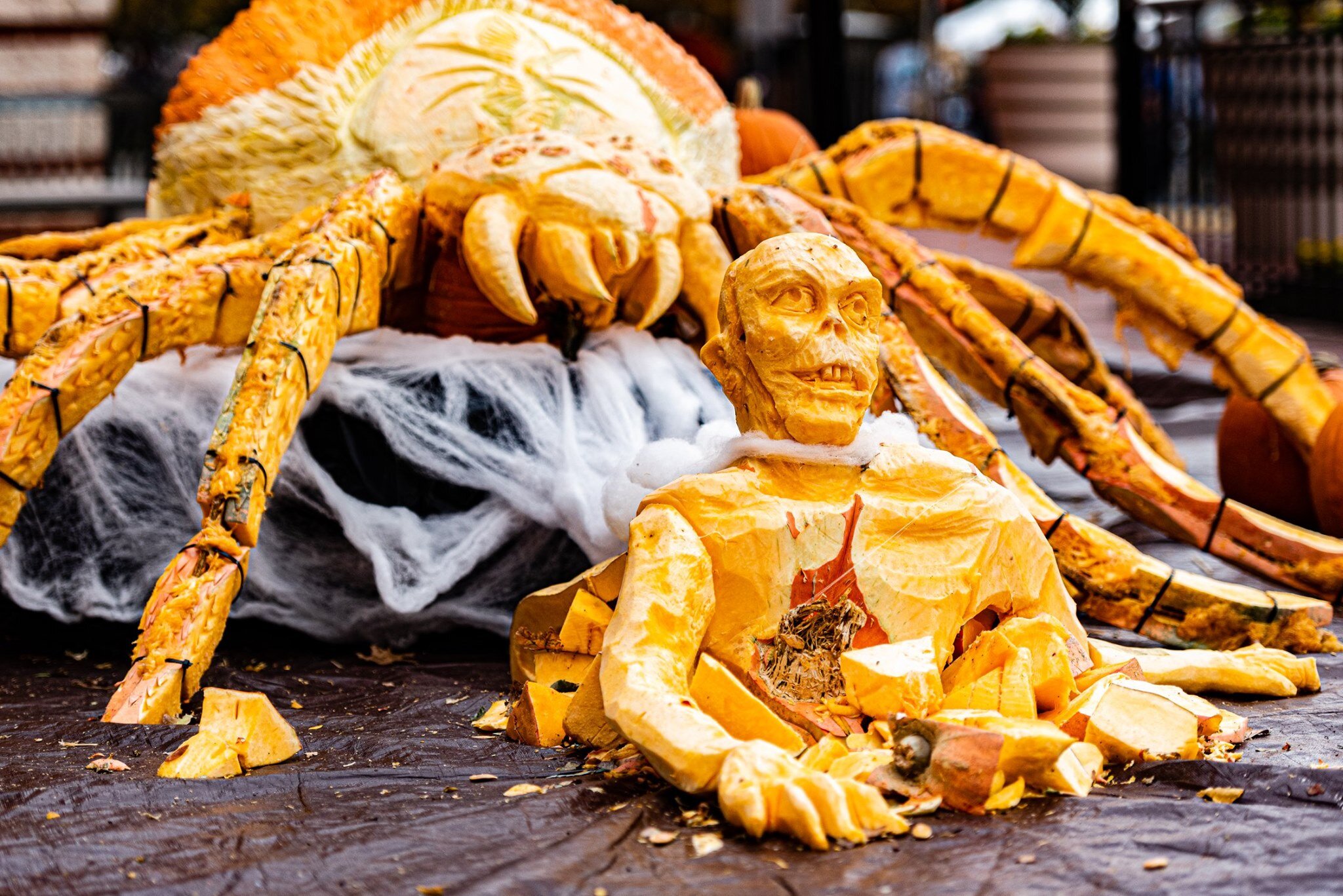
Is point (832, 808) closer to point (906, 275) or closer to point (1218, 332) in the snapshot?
point (906, 275)

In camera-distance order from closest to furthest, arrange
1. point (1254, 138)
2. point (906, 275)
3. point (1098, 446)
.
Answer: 1. point (1098, 446)
2. point (906, 275)
3. point (1254, 138)

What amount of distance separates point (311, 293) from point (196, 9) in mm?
17979

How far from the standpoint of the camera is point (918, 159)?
4262 mm

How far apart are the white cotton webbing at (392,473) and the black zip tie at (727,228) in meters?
0.29

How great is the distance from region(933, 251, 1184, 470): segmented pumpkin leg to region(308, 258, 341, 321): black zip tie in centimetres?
187

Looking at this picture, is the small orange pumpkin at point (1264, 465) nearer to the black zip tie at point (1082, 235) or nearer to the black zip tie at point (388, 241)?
the black zip tie at point (1082, 235)

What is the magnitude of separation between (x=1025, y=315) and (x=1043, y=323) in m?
0.06

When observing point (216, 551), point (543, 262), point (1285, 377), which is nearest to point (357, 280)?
point (543, 262)

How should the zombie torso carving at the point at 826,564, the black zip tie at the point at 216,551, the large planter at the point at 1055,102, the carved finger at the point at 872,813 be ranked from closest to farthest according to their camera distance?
the carved finger at the point at 872,813, the zombie torso carving at the point at 826,564, the black zip tie at the point at 216,551, the large planter at the point at 1055,102

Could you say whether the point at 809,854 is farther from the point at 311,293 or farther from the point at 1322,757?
the point at 311,293

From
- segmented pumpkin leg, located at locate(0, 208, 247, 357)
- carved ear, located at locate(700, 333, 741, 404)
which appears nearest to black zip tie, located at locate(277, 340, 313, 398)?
segmented pumpkin leg, located at locate(0, 208, 247, 357)

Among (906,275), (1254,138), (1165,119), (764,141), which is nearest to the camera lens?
(906,275)

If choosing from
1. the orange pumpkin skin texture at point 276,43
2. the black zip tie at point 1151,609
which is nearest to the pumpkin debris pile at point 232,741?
the black zip tie at point 1151,609

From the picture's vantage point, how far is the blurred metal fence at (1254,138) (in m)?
8.51
